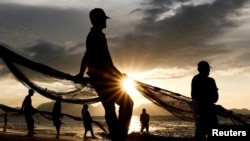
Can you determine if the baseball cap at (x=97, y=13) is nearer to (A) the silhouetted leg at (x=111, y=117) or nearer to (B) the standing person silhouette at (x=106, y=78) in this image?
(B) the standing person silhouette at (x=106, y=78)

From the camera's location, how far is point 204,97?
8.34 meters

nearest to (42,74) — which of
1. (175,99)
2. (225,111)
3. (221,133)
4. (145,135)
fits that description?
(175,99)

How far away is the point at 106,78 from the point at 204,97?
2.78m

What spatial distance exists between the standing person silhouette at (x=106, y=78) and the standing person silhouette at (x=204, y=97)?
6.91ft

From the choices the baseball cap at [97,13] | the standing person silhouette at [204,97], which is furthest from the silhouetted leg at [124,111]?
the standing person silhouette at [204,97]

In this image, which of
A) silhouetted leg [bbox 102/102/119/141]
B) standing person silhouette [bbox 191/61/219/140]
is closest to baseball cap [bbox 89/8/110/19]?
silhouetted leg [bbox 102/102/119/141]

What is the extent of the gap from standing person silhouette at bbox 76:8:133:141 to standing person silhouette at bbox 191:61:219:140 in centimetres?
211

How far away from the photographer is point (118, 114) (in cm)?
667

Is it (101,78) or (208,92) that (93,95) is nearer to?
(101,78)

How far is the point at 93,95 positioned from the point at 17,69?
1545mm

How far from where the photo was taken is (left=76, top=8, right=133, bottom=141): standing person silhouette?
21.4ft

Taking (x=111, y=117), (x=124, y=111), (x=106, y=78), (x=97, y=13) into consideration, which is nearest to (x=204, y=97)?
(x=124, y=111)

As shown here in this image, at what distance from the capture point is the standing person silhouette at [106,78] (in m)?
6.52

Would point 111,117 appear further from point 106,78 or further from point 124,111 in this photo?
point 106,78
